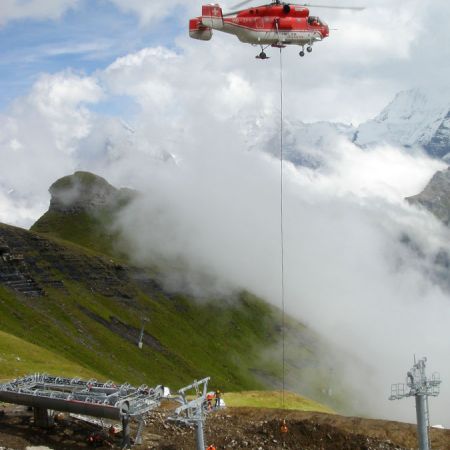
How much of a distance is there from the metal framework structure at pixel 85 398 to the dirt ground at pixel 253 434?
1.75 metres

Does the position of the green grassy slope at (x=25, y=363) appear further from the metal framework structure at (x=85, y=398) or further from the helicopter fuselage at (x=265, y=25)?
the helicopter fuselage at (x=265, y=25)

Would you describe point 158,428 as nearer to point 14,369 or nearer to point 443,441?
point 443,441

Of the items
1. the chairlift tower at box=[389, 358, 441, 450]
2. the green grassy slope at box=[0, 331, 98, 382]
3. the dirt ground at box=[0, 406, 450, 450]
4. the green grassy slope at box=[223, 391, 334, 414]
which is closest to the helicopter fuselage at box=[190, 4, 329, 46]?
the chairlift tower at box=[389, 358, 441, 450]

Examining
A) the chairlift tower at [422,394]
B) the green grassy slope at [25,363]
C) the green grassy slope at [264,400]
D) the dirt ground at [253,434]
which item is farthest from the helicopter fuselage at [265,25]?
the green grassy slope at [25,363]

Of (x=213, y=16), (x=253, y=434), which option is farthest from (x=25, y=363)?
(x=213, y=16)

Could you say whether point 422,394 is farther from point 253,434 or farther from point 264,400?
point 264,400

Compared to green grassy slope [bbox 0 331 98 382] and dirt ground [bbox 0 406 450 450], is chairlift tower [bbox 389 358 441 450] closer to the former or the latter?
dirt ground [bbox 0 406 450 450]

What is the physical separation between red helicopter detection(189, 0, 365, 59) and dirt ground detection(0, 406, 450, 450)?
3015 cm

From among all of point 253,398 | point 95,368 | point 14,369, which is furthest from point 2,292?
point 253,398

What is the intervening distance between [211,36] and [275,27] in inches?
238

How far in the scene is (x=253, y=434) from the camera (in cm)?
4266

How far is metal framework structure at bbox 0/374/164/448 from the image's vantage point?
37.9 metres

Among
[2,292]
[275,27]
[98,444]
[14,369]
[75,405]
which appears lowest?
[98,444]

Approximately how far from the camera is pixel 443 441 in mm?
40000
